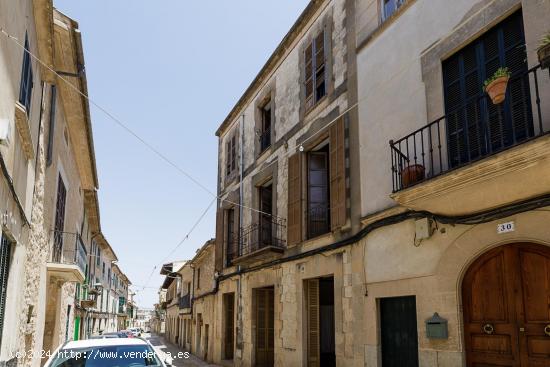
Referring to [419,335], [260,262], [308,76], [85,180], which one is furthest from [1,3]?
[85,180]

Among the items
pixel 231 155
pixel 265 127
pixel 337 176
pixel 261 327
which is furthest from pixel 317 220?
pixel 231 155

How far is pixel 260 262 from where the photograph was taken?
46.5 ft

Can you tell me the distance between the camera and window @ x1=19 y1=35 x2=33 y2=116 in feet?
23.8

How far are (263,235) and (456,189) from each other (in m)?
8.85

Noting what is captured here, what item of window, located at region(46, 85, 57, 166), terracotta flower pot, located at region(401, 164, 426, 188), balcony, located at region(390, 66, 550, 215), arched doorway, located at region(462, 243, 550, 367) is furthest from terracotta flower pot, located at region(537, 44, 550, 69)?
window, located at region(46, 85, 57, 166)

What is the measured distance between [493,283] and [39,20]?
26.0 feet

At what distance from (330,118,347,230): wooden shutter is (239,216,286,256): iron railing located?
2.77m

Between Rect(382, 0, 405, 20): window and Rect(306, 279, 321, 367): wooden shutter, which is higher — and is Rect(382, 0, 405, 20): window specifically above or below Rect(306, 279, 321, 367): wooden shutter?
above

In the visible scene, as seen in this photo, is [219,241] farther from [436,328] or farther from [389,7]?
[436,328]

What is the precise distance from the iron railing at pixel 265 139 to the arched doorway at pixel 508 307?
29.9 feet

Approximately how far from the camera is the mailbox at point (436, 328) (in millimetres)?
6945

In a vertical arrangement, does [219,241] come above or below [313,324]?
above

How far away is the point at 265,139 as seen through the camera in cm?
1545

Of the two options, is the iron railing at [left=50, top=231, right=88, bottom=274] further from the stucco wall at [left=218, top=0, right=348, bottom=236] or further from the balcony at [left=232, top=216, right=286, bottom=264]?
the stucco wall at [left=218, top=0, right=348, bottom=236]
